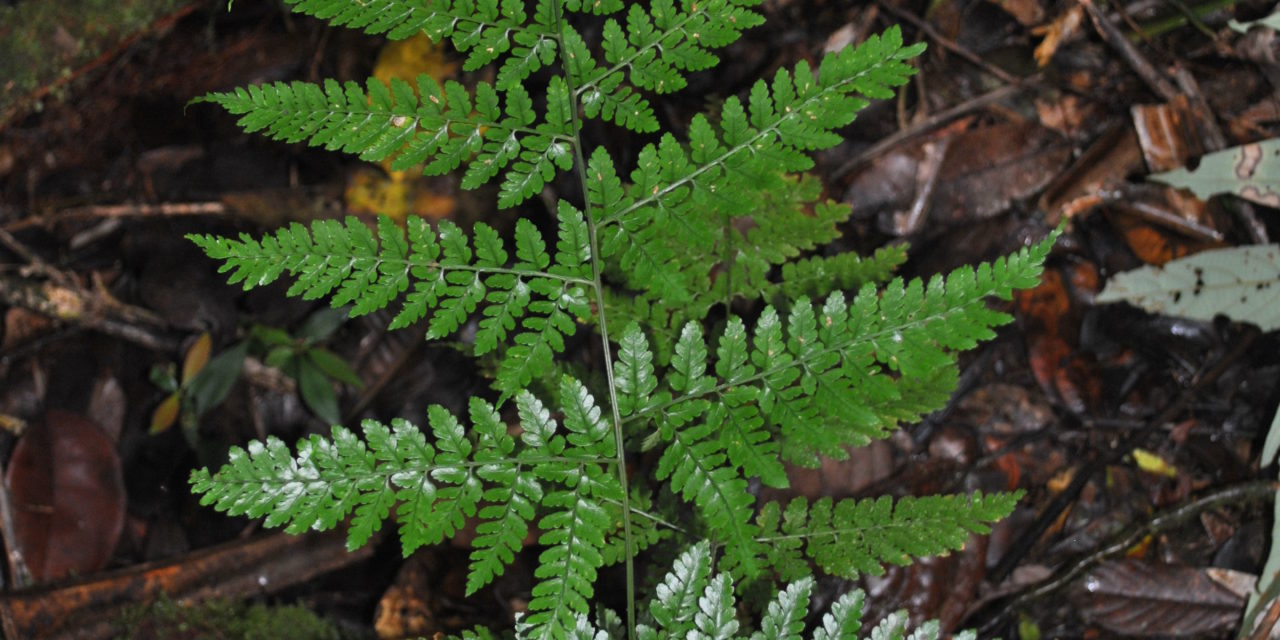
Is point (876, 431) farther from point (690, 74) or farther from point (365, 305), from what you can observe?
point (690, 74)

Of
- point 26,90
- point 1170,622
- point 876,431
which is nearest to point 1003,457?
point 1170,622

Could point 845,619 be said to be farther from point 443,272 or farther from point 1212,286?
point 1212,286

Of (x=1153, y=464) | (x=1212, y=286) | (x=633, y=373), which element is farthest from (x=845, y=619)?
(x=1212, y=286)

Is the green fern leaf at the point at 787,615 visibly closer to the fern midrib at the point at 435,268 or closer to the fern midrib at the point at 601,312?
the fern midrib at the point at 601,312

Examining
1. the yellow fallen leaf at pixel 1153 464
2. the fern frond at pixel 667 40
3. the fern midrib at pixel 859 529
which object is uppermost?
the fern frond at pixel 667 40

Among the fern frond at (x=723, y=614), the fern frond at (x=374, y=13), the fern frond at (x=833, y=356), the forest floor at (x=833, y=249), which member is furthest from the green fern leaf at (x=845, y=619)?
the fern frond at (x=374, y=13)

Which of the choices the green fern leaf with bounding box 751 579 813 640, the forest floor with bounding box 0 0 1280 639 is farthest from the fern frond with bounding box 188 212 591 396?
the forest floor with bounding box 0 0 1280 639

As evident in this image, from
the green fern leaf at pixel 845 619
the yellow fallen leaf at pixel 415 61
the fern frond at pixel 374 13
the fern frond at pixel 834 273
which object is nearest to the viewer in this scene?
the green fern leaf at pixel 845 619
